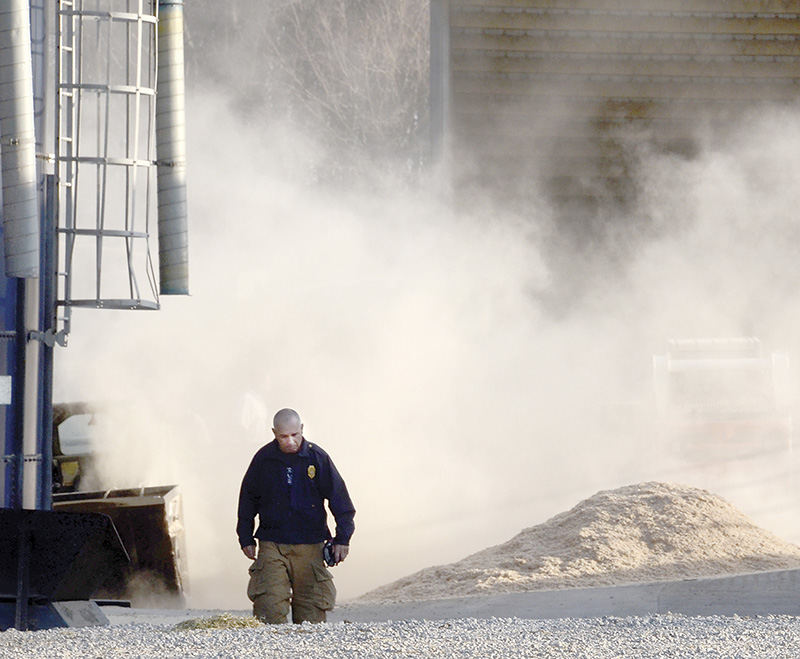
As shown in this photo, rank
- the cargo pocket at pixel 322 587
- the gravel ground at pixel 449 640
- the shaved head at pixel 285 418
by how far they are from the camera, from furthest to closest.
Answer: the cargo pocket at pixel 322 587
the shaved head at pixel 285 418
the gravel ground at pixel 449 640

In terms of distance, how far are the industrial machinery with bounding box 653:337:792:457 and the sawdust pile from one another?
3.11 metres

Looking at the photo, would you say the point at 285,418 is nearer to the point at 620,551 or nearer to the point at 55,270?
the point at 55,270

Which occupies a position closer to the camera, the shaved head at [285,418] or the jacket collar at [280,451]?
the shaved head at [285,418]

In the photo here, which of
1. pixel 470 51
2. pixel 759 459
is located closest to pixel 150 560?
pixel 759 459

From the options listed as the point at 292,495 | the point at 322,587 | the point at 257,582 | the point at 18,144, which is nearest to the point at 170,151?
the point at 18,144

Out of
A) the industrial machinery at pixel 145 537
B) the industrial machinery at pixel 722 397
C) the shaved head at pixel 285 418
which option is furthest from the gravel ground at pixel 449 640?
the industrial machinery at pixel 722 397

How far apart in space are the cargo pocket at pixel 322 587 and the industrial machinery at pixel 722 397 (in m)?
7.65

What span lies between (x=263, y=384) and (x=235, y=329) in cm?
84

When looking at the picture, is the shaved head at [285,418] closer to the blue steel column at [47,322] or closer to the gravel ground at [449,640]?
the gravel ground at [449,640]

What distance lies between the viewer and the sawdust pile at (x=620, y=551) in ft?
33.5

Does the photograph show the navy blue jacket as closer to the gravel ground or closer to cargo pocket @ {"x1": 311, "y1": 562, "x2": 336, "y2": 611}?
cargo pocket @ {"x1": 311, "y1": 562, "x2": 336, "y2": 611}

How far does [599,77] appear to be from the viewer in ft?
57.9

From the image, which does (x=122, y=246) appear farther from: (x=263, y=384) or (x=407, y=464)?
(x=407, y=464)

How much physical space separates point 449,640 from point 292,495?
5.35 ft
